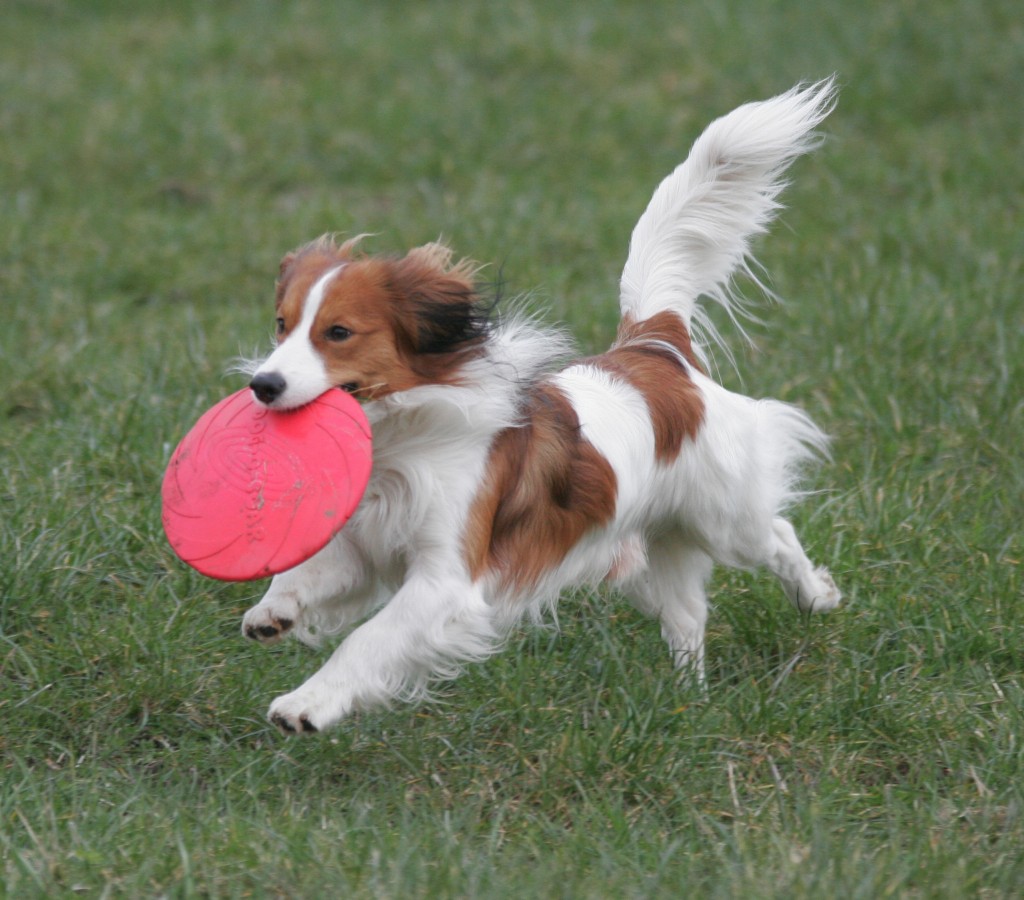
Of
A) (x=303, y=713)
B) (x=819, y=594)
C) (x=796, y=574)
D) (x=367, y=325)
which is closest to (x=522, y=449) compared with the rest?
(x=367, y=325)

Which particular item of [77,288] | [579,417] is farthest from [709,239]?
[77,288]

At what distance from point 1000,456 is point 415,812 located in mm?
3211

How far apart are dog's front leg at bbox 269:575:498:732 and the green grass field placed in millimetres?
308

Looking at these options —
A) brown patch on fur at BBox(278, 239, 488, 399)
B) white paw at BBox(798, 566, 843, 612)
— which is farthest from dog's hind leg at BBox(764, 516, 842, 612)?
brown patch on fur at BBox(278, 239, 488, 399)

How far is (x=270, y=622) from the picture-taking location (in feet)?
12.8

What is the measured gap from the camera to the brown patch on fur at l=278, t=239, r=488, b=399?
374cm

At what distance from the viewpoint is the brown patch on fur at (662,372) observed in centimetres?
448

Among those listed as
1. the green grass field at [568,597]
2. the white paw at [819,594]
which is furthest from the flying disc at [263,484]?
the white paw at [819,594]

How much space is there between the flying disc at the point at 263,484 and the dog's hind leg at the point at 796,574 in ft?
5.63

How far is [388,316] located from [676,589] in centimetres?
158

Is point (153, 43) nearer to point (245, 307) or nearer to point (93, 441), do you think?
point (245, 307)

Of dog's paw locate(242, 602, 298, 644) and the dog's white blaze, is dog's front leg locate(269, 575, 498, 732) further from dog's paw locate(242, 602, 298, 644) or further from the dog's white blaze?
the dog's white blaze

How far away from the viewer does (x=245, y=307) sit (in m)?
8.00

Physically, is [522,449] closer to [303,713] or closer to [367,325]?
[367,325]
